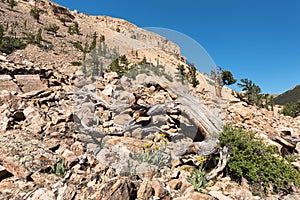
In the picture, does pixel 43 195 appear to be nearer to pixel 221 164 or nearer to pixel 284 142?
pixel 221 164

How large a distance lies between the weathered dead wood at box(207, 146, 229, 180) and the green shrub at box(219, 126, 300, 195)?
0.13m

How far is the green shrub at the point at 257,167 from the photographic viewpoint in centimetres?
454

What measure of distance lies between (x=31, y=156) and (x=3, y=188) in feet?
2.56

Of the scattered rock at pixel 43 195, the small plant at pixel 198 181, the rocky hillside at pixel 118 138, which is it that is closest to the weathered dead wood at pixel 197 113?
the rocky hillside at pixel 118 138

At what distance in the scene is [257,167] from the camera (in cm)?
473

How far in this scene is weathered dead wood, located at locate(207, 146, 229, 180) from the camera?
4426 millimetres

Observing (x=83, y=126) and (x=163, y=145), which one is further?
(x=83, y=126)

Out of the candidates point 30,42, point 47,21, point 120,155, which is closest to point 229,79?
point 120,155

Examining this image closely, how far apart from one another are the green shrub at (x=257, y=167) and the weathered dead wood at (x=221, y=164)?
5.1 inches

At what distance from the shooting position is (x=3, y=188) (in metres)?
3.33

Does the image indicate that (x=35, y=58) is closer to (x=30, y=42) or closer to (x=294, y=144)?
(x=30, y=42)

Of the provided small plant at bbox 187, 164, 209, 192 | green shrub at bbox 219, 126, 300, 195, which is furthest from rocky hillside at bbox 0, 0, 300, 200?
green shrub at bbox 219, 126, 300, 195

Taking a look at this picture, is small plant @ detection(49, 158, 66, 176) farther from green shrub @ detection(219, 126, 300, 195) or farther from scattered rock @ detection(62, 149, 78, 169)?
green shrub @ detection(219, 126, 300, 195)

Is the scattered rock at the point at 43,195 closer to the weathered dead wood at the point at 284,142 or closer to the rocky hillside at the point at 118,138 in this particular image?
the rocky hillside at the point at 118,138
